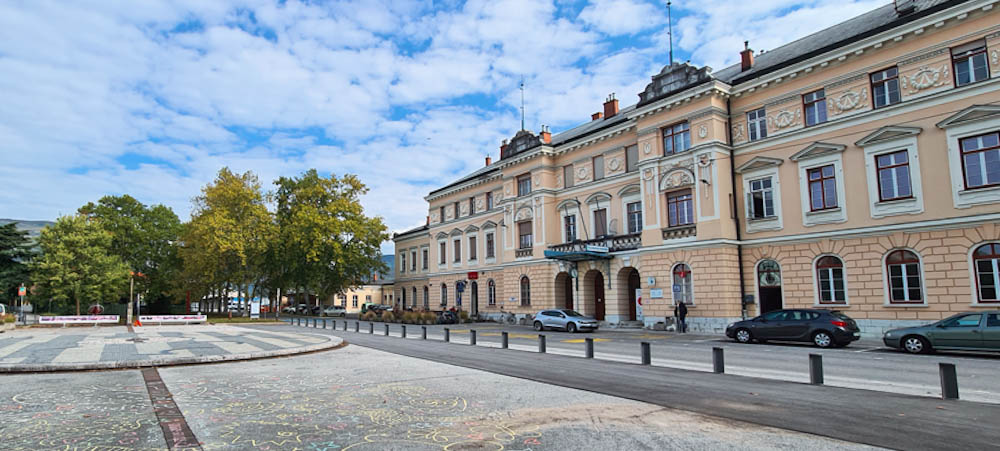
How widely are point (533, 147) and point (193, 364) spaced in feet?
93.2

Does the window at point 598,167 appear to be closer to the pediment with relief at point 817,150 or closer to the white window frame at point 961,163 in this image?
the pediment with relief at point 817,150

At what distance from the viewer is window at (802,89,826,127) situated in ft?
79.2

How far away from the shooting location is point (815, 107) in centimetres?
2441

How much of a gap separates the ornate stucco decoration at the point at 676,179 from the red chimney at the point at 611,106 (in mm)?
10821

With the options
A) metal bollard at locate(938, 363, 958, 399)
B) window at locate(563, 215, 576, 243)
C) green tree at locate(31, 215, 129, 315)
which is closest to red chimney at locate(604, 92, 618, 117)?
window at locate(563, 215, 576, 243)

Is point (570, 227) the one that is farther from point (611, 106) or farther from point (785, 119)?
point (785, 119)

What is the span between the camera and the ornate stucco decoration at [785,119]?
2484 centimetres

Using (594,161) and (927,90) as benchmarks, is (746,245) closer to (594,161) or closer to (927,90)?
(927,90)

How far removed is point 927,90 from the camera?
2084cm

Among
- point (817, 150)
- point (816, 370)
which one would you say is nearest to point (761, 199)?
point (817, 150)

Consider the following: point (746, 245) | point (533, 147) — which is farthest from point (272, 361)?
point (533, 147)

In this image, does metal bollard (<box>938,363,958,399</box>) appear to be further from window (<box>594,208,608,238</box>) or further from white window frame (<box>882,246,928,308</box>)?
window (<box>594,208,608,238</box>)

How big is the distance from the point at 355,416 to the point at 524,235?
107 ft

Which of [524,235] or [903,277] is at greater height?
[524,235]
